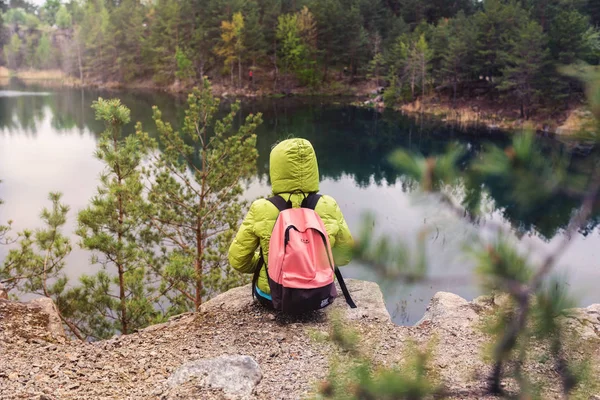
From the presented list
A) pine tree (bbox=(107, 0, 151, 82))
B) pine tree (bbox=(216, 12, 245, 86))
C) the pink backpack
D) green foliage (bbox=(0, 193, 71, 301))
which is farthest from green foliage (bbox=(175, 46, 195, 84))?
the pink backpack

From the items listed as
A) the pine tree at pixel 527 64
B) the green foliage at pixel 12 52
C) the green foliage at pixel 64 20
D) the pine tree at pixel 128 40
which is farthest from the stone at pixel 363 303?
the green foliage at pixel 64 20

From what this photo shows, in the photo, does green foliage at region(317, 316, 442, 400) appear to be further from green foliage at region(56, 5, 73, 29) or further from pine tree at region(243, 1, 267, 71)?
green foliage at region(56, 5, 73, 29)

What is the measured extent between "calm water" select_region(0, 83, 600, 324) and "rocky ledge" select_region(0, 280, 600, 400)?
0.57 metres

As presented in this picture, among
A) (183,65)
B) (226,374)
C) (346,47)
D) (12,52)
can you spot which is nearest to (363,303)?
(226,374)

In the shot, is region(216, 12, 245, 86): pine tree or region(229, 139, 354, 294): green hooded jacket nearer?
region(229, 139, 354, 294): green hooded jacket

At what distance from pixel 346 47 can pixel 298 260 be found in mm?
36522

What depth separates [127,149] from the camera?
532 cm

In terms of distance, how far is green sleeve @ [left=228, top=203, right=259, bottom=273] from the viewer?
11.5 feet

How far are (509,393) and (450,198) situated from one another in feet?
1.65

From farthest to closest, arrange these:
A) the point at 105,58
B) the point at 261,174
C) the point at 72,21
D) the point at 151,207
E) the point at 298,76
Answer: the point at 72,21 < the point at 105,58 < the point at 298,76 < the point at 261,174 < the point at 151,207

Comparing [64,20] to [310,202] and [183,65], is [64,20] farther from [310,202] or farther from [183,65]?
[310,202]

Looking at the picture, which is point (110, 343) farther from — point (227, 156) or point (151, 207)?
point (227, 156)

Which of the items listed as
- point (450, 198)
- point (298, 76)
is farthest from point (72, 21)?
point (450, 198)

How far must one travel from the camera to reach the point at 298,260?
325 cm
